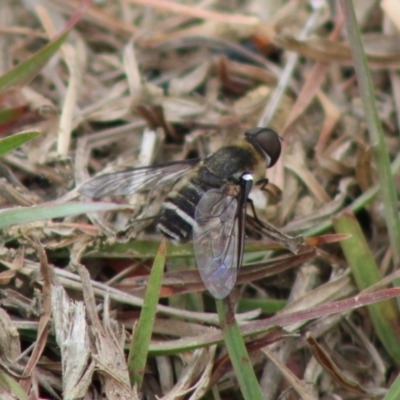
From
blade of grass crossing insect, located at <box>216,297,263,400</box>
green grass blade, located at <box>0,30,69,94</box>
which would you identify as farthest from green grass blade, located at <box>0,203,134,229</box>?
green grass blade, located at <box>0,30,69,94</box>

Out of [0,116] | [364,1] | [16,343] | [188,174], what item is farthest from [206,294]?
[364,1]

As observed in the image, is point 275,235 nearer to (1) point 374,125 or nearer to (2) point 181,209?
(2) point 181,209

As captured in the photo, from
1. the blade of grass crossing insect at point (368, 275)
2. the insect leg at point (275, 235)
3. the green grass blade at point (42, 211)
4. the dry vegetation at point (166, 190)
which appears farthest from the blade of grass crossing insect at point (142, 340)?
the blade of grass crossing insect at point (368, 275)

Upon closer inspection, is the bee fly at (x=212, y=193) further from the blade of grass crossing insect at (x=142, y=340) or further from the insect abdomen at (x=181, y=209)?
the blade of grass crossing insect at (x=142, y=340)

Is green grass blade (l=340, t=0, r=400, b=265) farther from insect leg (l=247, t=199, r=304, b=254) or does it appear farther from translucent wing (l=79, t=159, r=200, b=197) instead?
translucent wing (l=79, t=159, r=200, b=197)

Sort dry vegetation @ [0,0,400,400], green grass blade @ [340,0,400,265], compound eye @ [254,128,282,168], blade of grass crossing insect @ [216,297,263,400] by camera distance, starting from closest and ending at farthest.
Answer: blade of grass crossing insect @ [216,297,263,400] → dry vegetation @ [0,0,400,400] → green grass blade @ [340,0,400,265] → compound eye @ [254,128,282,168]

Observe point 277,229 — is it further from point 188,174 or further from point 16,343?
point 16,343

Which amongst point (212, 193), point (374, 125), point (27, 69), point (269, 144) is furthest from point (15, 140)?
point (374, 125)
